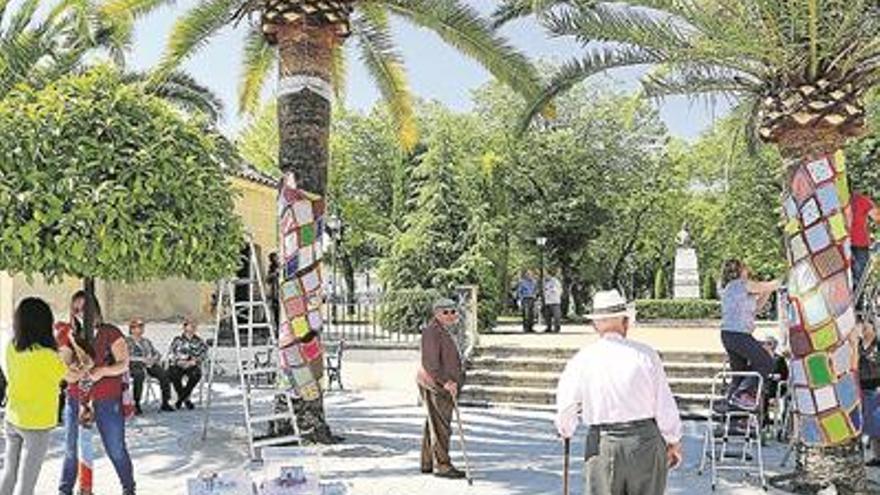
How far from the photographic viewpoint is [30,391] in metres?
7.14

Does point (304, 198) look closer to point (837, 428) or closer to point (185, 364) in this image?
point (185, 364)

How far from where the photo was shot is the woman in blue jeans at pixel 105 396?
801 cm

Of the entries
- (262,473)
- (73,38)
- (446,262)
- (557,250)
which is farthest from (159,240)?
(557,250)

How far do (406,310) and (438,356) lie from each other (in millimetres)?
14505

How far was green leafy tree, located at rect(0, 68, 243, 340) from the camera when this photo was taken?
7395mm

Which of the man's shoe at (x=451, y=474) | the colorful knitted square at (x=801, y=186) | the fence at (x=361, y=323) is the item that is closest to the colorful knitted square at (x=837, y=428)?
the colorful knitted square at (x=801, y=186)

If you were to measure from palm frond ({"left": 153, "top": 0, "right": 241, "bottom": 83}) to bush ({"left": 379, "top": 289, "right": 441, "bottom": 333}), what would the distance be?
956cm

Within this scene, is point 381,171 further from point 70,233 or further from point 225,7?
point 70,233

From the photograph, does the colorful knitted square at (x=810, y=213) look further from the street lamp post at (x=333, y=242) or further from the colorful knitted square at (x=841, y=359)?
the street lamp post at (x=333, y=242)

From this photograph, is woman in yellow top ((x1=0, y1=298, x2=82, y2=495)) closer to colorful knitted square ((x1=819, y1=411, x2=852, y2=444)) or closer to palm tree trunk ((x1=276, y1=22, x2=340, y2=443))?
palm tree trunk ((x1=276, y1=22, x2=340, y2=443))

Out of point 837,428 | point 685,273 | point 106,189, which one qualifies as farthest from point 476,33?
point 685,273

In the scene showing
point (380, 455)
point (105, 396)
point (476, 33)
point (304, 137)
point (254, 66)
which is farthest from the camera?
point (254, 66)

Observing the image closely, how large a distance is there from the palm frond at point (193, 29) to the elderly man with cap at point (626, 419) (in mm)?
10746

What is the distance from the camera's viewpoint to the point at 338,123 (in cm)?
4922
